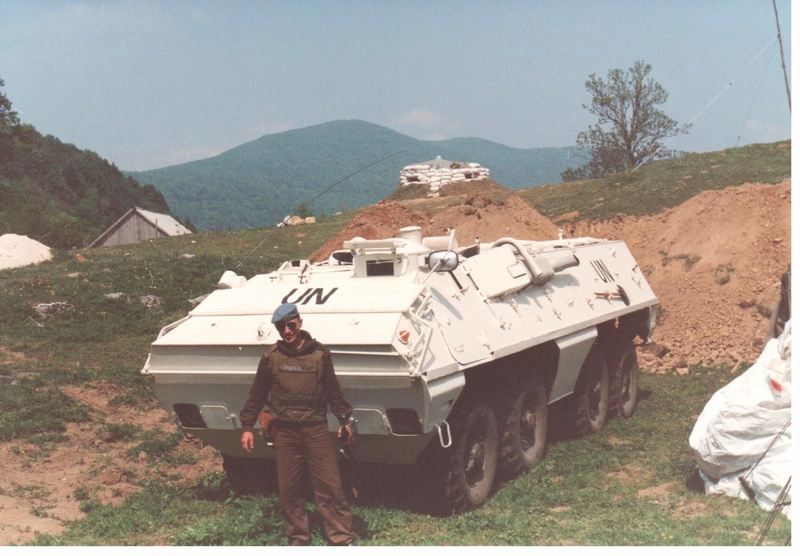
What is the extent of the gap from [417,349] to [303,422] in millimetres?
989

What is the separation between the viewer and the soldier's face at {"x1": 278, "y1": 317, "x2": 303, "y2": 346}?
6.26 metres

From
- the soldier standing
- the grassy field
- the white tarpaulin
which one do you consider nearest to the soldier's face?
the soldier standing

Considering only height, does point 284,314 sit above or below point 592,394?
above

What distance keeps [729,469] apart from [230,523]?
12.9 ft

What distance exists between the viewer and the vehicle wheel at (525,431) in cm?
829

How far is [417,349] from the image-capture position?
261 inches

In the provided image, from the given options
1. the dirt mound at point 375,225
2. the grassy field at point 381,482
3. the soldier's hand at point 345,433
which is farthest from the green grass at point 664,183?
the soldier's hand at point 345,433

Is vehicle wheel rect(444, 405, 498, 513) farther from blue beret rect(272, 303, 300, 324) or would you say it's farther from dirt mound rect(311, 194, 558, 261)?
dirt mound rect(311, 194, 558, 261)

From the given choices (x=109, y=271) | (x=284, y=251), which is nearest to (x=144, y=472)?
(x=109, y=271)

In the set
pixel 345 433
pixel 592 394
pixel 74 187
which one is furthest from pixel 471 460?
pixel 74 187

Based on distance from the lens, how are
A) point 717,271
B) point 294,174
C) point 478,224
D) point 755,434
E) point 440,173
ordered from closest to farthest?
point 755,434, point 717,271, point 478,224, point 440,173, point 294,174

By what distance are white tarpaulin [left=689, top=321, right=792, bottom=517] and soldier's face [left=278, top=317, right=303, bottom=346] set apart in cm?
349

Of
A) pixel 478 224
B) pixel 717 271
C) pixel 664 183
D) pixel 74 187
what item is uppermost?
pixel 74 187

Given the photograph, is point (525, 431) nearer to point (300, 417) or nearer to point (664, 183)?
point (300, 417)
